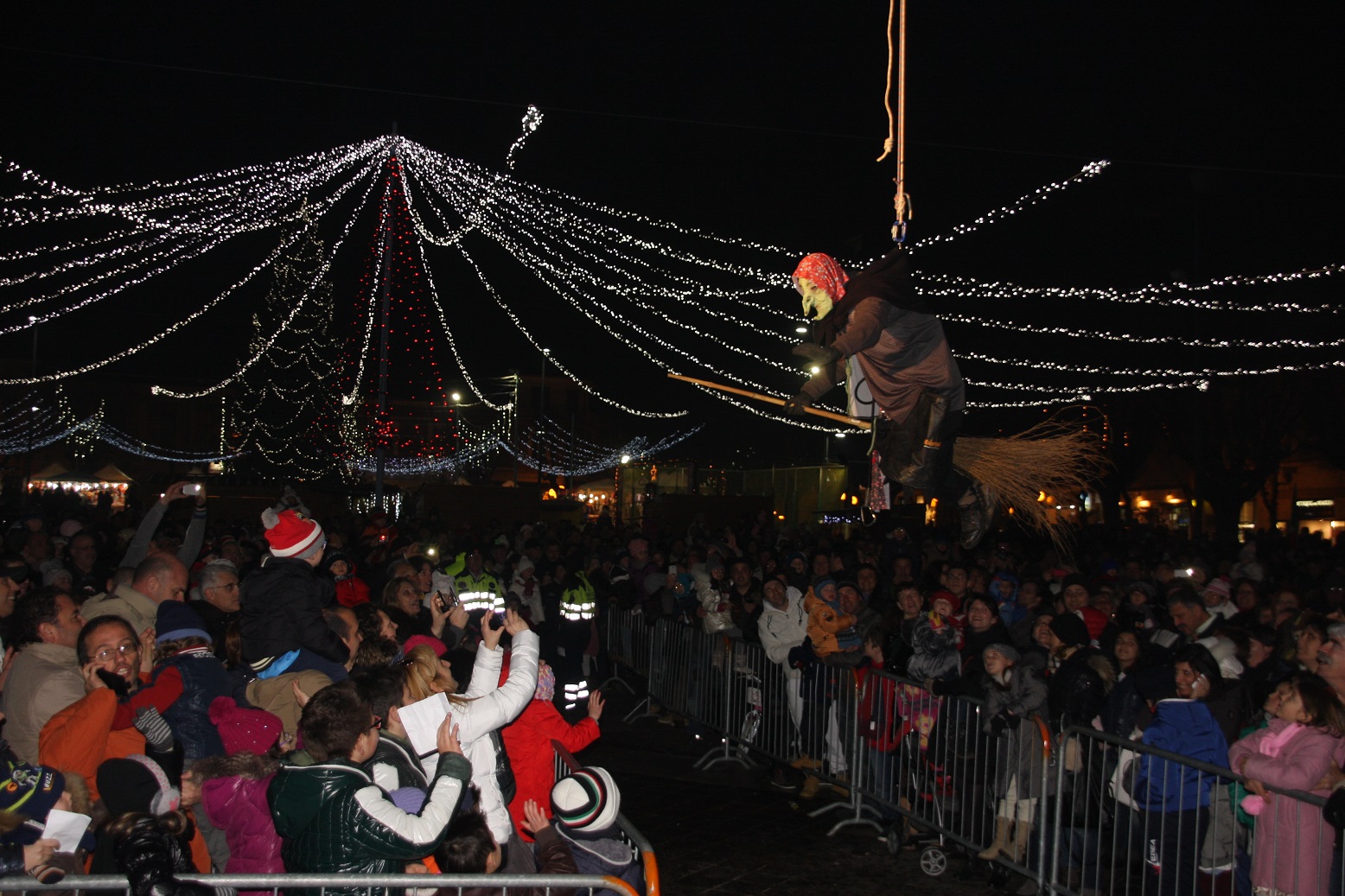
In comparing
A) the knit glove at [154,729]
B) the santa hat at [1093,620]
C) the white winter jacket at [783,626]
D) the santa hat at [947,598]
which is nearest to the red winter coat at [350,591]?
the white winter jacket at [783,626]

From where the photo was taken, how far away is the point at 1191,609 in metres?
7.09

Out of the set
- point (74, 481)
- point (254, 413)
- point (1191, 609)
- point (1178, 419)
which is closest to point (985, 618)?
point (1191, 609)

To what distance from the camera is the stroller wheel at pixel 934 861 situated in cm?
617

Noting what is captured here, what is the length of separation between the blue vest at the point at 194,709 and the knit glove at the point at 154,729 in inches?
7.1

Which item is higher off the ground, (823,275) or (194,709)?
(823,275)

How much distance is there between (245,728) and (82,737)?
1.84 feet

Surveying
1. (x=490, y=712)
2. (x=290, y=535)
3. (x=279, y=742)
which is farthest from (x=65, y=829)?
(x=290, y=535)

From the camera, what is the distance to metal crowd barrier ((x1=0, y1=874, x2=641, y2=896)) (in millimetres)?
2779

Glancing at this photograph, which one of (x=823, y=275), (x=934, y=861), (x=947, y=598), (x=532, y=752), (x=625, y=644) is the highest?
(x=823, y=275)

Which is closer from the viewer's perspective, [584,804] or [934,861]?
[584,804]

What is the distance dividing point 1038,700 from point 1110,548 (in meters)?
10.8

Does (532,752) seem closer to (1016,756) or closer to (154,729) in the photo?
(154,729)

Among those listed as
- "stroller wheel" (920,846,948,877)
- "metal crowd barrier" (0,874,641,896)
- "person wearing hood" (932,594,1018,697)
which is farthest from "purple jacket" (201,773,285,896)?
"person wearing hood" (932,594,1018,697)

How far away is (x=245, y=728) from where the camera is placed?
3.98 metres
